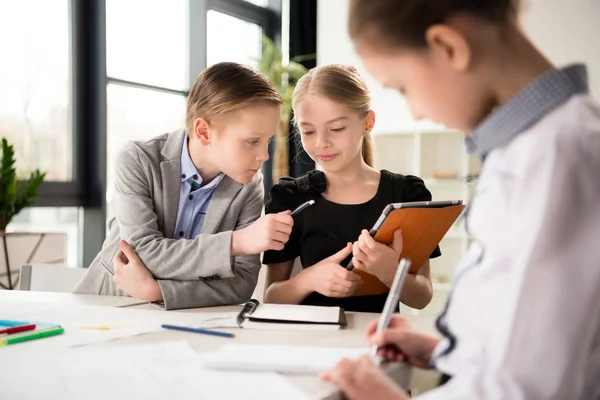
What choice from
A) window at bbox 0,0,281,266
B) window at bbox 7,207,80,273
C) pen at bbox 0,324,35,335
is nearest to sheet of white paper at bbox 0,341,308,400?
pen at bbox 0,324,35,335

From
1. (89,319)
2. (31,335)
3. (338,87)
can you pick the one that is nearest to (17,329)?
(31,335)

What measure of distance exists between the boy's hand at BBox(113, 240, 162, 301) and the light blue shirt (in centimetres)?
22

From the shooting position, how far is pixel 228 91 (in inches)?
66.6

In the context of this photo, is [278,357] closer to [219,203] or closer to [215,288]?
[215,288]

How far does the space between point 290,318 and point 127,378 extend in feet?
1.51

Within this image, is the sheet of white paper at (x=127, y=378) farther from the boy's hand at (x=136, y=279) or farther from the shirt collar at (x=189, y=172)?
the shirt collar at (x=189, y=172)

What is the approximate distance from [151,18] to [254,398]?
415 centimetres

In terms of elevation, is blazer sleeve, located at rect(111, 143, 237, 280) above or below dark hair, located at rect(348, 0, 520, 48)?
below

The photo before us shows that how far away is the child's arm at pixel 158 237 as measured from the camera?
1497 millimetres

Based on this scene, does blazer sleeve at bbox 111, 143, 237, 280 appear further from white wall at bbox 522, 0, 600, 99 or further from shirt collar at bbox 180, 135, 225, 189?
white wall at bbox 522, 0, 600, 99

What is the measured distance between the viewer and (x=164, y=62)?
4.68 meters

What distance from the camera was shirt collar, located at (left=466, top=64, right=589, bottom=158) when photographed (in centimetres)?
67

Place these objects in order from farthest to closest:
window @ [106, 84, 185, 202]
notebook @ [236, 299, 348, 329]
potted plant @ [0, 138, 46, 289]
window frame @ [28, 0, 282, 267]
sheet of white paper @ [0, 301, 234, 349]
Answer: window @ [106, 84, 185, 202], window frame @ [28, 0, 282, 267], potted plant @ [0, 138, 46, 289], notebook @ [236, 299, 348, 329], sheet of white paper @ [0, 301, 234, 349]

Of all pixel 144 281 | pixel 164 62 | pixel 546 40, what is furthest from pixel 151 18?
pixel 144 281
